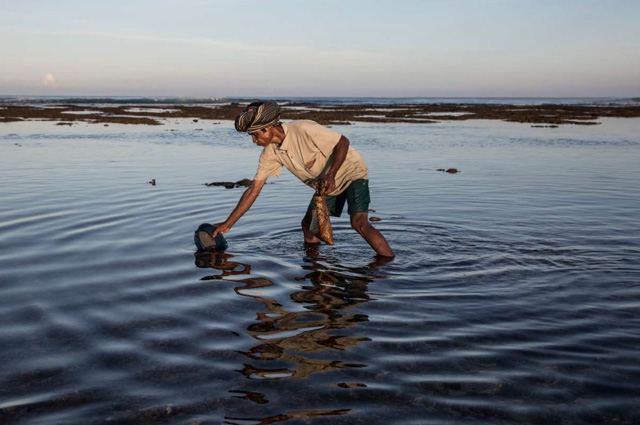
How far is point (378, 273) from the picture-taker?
657 centimetres

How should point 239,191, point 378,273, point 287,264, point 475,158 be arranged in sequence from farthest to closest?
point 475,158, point 239,191, point 287,264, point 378,273

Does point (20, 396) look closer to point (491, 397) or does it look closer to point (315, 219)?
point (491, 397)

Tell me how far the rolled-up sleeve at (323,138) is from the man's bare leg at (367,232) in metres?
0.92

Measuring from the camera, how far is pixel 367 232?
700 cm

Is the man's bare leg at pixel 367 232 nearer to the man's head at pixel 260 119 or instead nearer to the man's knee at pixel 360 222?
the man's knee at pixel 360 222

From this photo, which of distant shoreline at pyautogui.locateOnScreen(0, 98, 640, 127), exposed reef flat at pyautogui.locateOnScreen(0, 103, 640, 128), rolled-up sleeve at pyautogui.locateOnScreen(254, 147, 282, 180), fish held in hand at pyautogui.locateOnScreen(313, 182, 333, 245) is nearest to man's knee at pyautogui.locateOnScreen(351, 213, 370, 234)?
fish held in hand at pyautogui.locateOnScreen(313, 182, 333, 245)

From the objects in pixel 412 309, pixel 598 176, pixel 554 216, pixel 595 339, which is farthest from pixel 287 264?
pixel 598 176

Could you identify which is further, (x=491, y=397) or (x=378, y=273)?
(x=378, y=273)

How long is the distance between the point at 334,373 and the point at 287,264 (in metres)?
3.16

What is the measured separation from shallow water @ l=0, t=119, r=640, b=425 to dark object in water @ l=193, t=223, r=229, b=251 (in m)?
0.26

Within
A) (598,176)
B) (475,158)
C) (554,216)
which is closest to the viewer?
(554,216)

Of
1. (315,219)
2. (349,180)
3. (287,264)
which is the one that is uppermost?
(349,180)

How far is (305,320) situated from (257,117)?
227 cm

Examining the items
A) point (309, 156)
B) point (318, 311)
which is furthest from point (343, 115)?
point (318, 311)
